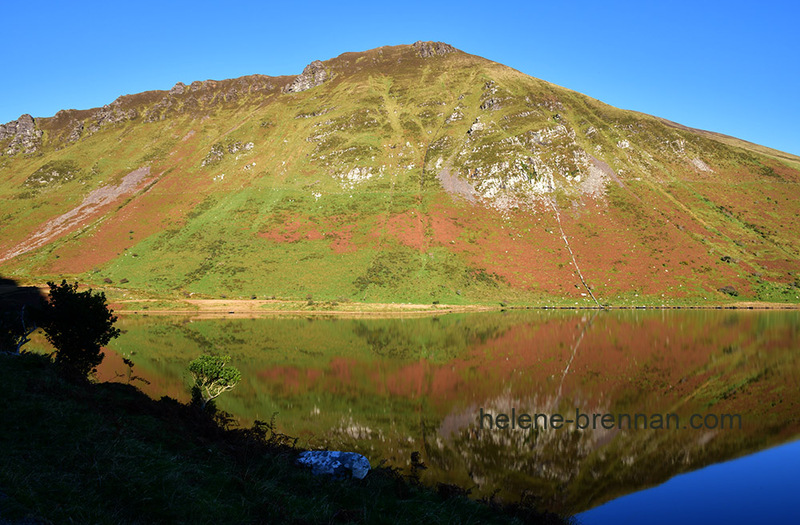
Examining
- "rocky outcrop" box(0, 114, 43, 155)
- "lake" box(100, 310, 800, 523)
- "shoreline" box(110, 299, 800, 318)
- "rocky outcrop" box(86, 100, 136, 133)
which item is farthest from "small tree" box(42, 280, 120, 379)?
"rocky outcrop" box(0, 114, 43, 155)

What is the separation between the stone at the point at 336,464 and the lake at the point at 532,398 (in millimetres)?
5316

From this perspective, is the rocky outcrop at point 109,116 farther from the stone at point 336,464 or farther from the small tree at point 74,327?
the stone at point 336,464

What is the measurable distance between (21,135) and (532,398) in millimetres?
252159

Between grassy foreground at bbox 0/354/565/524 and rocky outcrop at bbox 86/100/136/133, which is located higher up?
rocky outcrop at bbox 86/100/136/133

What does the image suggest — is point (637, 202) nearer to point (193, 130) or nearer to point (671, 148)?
point (671, 148)

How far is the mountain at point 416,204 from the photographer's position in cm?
9225

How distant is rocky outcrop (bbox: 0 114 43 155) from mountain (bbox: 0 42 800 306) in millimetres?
2209

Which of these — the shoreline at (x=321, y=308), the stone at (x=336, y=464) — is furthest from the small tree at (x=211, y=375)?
the shoreline at (x=321, y=308)

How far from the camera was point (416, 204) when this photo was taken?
116m

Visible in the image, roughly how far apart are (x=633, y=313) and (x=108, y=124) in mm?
220267

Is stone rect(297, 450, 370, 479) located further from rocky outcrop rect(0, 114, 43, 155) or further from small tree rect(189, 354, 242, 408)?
rocky outcrop rect(0, 114, 43, 155)

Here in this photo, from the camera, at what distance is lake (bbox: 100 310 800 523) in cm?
1772

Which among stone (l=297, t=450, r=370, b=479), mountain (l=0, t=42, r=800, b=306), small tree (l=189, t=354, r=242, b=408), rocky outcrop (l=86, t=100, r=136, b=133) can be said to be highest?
rocky outcrop (l=86, t=100, r=136, b=133)

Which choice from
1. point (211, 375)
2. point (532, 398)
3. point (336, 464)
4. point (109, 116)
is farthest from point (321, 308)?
point (109, 116)
